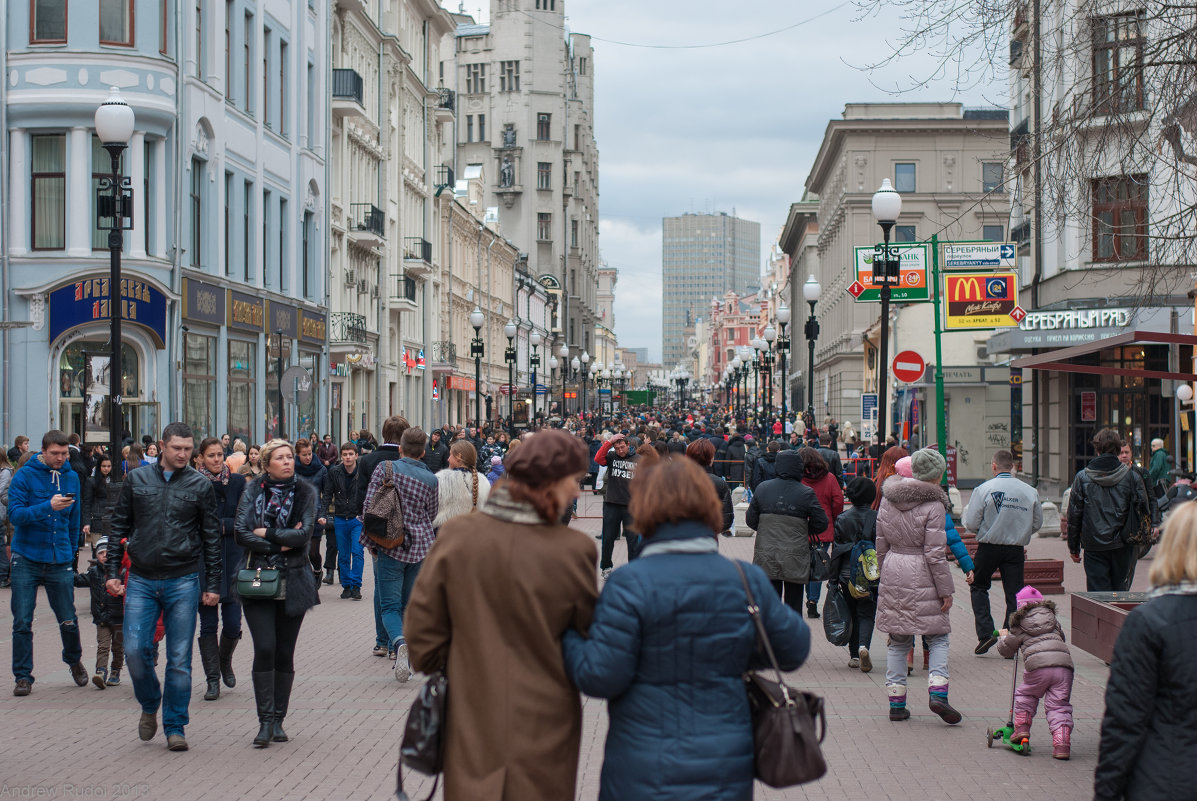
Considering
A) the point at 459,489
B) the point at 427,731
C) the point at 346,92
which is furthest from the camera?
the point at 346,92

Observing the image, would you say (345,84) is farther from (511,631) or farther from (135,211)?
(511,631)

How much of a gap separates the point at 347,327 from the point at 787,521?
31.5 m

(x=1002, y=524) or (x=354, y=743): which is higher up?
(x=1002, y=524)

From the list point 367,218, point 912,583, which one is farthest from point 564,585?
point 367,218

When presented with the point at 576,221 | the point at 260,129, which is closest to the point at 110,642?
the point at 260,129

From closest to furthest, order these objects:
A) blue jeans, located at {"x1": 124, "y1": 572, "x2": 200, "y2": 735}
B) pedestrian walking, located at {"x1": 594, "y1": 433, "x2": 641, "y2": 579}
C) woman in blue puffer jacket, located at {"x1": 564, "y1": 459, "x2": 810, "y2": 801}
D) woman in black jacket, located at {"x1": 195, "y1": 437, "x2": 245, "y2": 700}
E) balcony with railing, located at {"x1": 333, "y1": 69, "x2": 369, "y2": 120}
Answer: woman in blue puffer jacket, located at {"x1": 564, "y1": 459, "x2": 810, "y2": 801}, blue jeans, located at {"x1": 124, "y1": 572, "x2": 200, "y2": 735}, woman in black jacket, located at {"x1": 195, "y1": 437, "x2": 245, "y2": 700}, pedestrian walking, located at {"x1": 594, "y1": 433, "x2": 641, "y2": 579}, balcony with railing, located at {"x1": 333, "y1": 69, "x2": 369, "y2": 120}

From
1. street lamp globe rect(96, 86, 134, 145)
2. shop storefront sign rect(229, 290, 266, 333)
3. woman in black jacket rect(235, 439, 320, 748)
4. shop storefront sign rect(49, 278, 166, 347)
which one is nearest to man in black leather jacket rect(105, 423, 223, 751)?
woman in black jacket rect(235, 439, 320, 748)

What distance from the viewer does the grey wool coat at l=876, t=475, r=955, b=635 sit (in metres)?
8.87

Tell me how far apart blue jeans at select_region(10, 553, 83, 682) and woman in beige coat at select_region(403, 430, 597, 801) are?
6283 mm

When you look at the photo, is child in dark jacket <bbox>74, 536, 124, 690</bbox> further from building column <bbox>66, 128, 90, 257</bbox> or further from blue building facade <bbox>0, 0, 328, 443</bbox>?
building column <bbox>66, 128, 90, 257</bbox>

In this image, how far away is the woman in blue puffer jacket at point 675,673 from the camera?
4062mm

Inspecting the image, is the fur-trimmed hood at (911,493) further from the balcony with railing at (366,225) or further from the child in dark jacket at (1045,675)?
the balcony with railing at (366,225)

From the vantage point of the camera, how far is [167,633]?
7887 mm

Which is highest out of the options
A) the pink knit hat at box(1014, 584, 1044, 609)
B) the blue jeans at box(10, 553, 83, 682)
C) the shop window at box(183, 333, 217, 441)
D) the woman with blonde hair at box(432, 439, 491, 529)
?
the shop window at box(183, 333, 217, 441)
